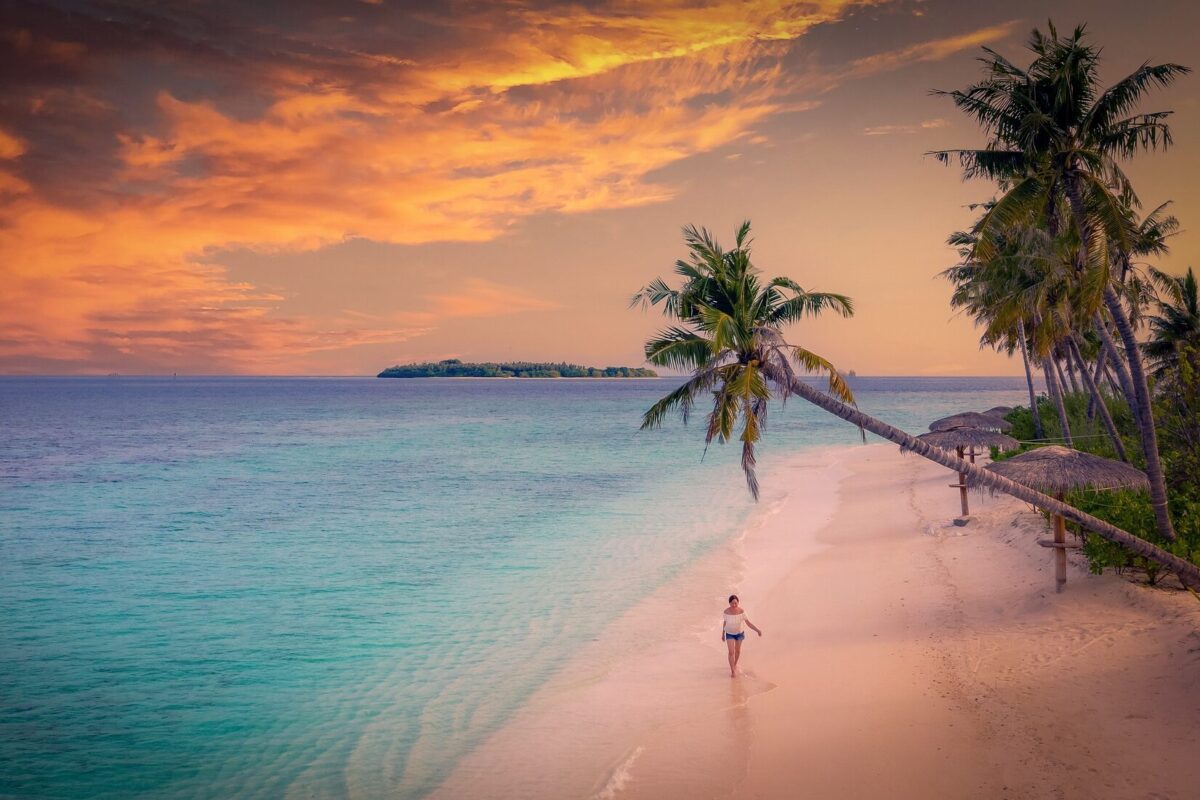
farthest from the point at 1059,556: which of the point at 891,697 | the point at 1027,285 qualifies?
the point at 1027,285

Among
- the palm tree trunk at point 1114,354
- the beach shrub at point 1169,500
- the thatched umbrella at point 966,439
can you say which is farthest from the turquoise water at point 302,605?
the palm tree trunk at point 1114,354

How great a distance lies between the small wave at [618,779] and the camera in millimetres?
8898

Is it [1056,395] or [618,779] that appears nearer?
[618,779]

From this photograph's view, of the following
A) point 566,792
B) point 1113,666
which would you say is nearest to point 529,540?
point 566,792

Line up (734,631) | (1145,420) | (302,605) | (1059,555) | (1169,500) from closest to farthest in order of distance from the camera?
(734,631) → (1145,420) → (1059,555) → (1169,500) → (302,605)

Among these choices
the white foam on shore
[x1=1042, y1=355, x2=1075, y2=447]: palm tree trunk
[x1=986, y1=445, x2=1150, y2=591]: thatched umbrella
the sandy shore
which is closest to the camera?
the sandy shore

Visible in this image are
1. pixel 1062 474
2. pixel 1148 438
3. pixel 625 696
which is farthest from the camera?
pixel 1062 474

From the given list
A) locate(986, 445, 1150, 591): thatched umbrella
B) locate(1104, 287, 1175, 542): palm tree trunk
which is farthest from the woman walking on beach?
locate(1104, 287, 1175, 542): palm tree trunk

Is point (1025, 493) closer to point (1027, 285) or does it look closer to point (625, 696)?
point (625, 696)

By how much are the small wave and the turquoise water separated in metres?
2.57

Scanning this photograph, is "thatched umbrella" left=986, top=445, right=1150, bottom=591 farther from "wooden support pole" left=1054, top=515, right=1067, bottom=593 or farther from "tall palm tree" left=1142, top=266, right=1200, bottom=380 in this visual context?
"tall palm tree" left=1142, top=266, right=1200, bottom=380

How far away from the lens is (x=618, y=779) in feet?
30.2

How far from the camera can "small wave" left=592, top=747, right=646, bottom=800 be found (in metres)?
8.90

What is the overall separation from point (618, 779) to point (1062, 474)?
32.1 ft
